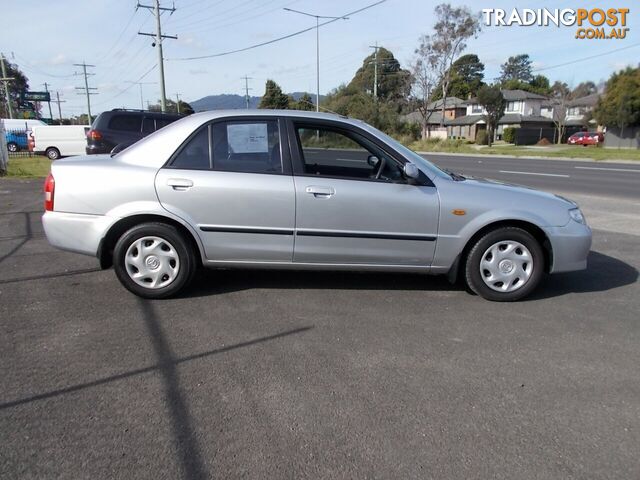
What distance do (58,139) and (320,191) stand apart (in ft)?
79.2

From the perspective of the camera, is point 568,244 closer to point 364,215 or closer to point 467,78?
point 364,215

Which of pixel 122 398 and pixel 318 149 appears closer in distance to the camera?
pixel 122 398

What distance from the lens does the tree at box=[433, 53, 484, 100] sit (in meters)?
89.1

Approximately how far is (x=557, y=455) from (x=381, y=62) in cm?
8768

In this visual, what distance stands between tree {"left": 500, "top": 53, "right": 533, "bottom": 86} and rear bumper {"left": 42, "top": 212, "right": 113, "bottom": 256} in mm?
117557

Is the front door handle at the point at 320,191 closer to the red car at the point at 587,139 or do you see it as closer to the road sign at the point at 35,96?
the red car at the point at 587,139

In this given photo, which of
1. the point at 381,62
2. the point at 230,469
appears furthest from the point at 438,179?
the point at 381,62

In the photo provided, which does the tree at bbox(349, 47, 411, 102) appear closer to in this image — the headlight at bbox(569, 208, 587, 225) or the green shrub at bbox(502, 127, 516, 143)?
the green shrub at bbox(502, 127, 516, 143)

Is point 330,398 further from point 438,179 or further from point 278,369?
point 438,179

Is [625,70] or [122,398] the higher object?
[625,70]

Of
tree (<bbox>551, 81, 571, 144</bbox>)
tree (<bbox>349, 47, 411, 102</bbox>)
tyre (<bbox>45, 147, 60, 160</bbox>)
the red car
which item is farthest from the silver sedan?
tree (<bbox>349, 47, 411, 102</bbox>)

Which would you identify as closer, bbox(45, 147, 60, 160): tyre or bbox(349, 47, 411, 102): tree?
bbox(45, 147, 60, 160): tyre

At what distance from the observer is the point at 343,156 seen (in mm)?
4859

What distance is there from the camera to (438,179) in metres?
4.48
